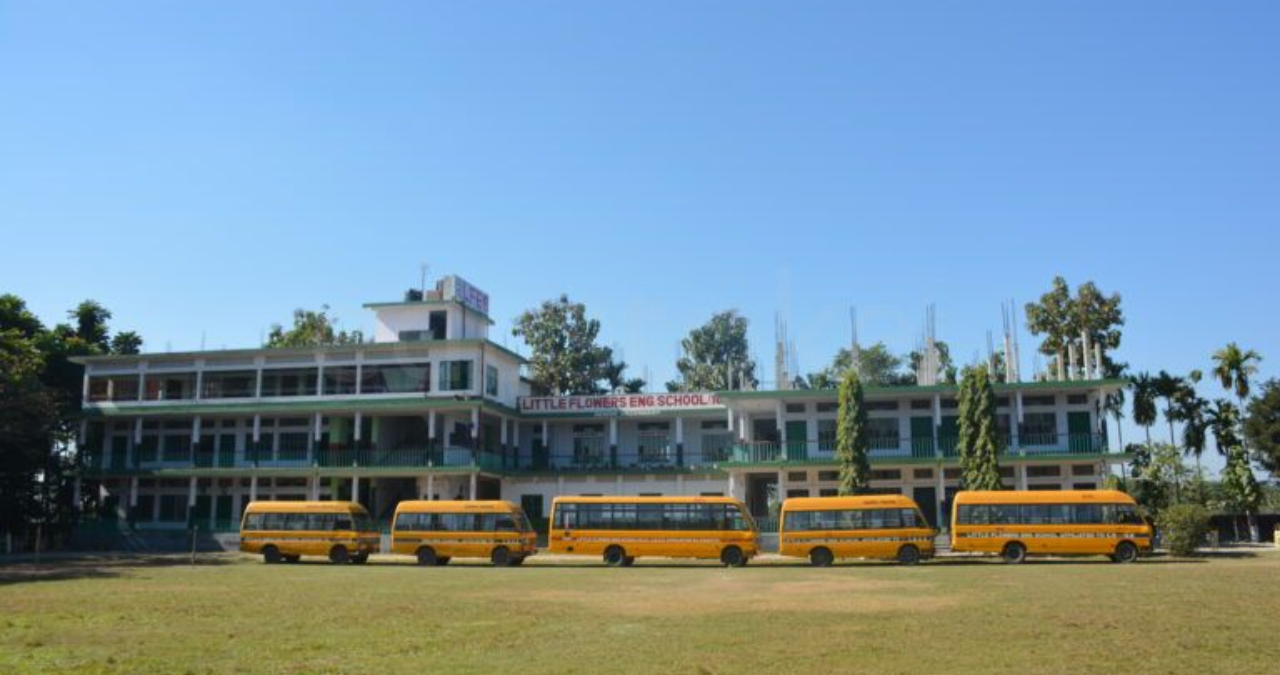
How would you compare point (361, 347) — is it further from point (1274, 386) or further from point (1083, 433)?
point (1274, 386)

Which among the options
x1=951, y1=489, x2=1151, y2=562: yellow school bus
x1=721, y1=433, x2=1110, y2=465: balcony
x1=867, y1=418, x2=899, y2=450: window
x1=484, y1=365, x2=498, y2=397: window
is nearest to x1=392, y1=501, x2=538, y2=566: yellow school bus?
x1=721, y1=433, x2=1110, y2=465: balcony

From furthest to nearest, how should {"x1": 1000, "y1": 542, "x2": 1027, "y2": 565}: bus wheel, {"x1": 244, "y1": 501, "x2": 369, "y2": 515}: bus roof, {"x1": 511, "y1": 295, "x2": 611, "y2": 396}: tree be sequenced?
{"x1": 511, "y1": 295, "x2": 611, "y2": 396}: tree → {"x1": 244, "y1": 501, "x2": 369, "y2": 515}: bus roof → {"x1": 1000, "y1": 542, "x2": 1027, "y2": 565}: bus wheel

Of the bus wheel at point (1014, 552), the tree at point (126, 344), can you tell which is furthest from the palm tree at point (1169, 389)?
the tree at point (126, 344)

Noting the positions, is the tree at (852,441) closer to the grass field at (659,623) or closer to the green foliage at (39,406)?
→ the grass field at (659,623)

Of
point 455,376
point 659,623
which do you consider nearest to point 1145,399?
point 455,376

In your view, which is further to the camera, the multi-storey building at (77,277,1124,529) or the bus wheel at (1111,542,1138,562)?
the multi-storey building at (77,277,1124,529)

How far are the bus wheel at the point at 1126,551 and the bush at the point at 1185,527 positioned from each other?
138 inches

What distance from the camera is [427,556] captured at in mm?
33844

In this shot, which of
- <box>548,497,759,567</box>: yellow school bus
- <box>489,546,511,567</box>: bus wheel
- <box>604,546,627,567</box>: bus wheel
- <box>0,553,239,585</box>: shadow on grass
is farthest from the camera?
<box>489,546,511,567</box>: bus wheel

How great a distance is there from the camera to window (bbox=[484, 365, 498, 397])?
154ft

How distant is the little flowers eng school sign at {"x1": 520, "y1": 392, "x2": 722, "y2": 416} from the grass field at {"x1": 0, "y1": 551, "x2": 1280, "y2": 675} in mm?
21005

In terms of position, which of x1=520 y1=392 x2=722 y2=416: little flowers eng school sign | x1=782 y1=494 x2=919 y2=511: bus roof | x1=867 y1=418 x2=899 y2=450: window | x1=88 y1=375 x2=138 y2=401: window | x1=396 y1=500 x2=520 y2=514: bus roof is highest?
x1=88 y1=375 x2=138 y2=401: window

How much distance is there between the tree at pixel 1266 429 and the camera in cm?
4897

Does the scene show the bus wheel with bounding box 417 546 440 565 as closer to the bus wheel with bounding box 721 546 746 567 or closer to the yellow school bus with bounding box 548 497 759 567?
the yellow school bus with bounding box 548 497 759 567
